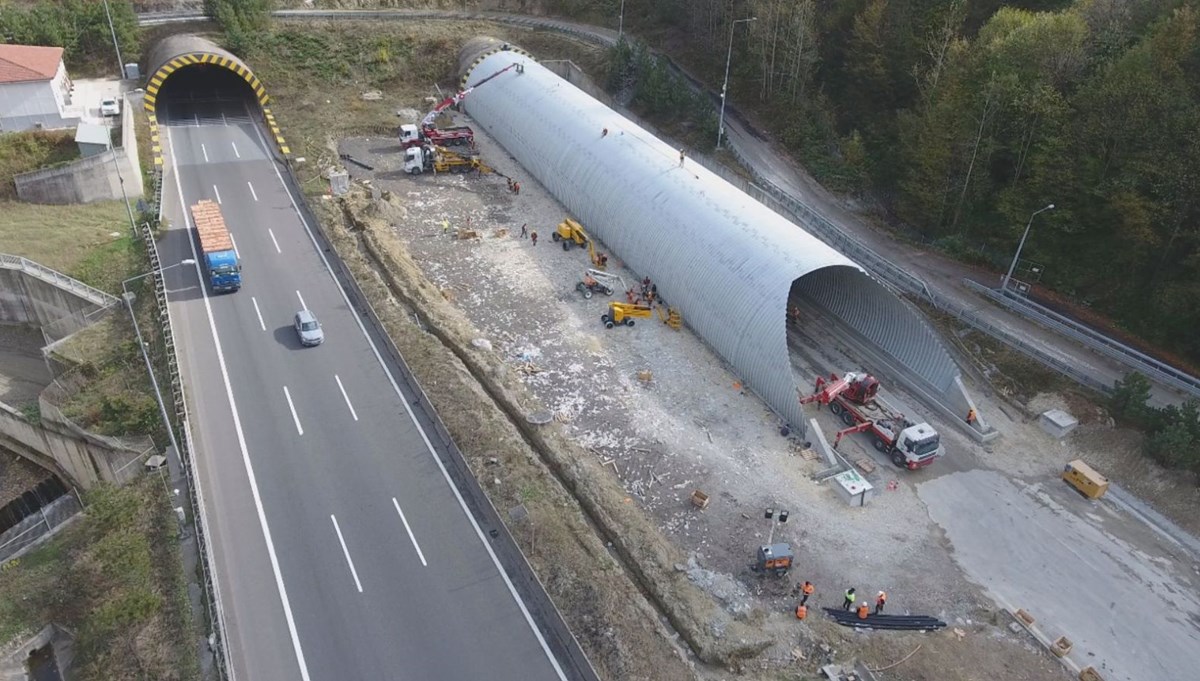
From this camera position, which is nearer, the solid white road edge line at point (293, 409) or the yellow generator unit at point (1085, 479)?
the solid white road edge line at point (293, 409)

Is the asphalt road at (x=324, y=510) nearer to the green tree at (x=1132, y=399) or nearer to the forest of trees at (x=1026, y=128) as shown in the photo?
the green tree at (x=1132, y=399)

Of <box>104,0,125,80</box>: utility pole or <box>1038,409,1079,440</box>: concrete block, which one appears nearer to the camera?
<box>1038,409,1079,440</box>: concrete block

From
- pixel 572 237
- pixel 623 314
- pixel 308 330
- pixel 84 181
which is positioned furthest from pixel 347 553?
pixel 84 181

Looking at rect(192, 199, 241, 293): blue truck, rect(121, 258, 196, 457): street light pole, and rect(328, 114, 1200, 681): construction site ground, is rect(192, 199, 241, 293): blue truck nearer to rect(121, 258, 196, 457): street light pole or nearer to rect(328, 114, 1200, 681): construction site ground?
rect(121, 258, 196, 457): street light pole

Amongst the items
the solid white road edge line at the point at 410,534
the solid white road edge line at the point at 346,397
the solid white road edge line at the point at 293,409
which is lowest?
the solid white road edge line at the point at 410,534

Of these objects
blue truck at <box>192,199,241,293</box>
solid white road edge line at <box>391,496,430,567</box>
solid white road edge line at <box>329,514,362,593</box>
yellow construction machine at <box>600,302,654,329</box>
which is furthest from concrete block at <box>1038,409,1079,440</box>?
blue truck at <box>192,199,241,293</box>

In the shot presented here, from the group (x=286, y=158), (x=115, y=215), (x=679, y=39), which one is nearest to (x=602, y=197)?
(x=286, y=158)

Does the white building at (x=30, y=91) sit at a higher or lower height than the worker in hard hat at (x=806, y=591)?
higher

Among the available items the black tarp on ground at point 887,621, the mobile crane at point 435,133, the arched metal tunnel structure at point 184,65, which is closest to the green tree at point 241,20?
the arched metal tunnel structure at point 184,65
